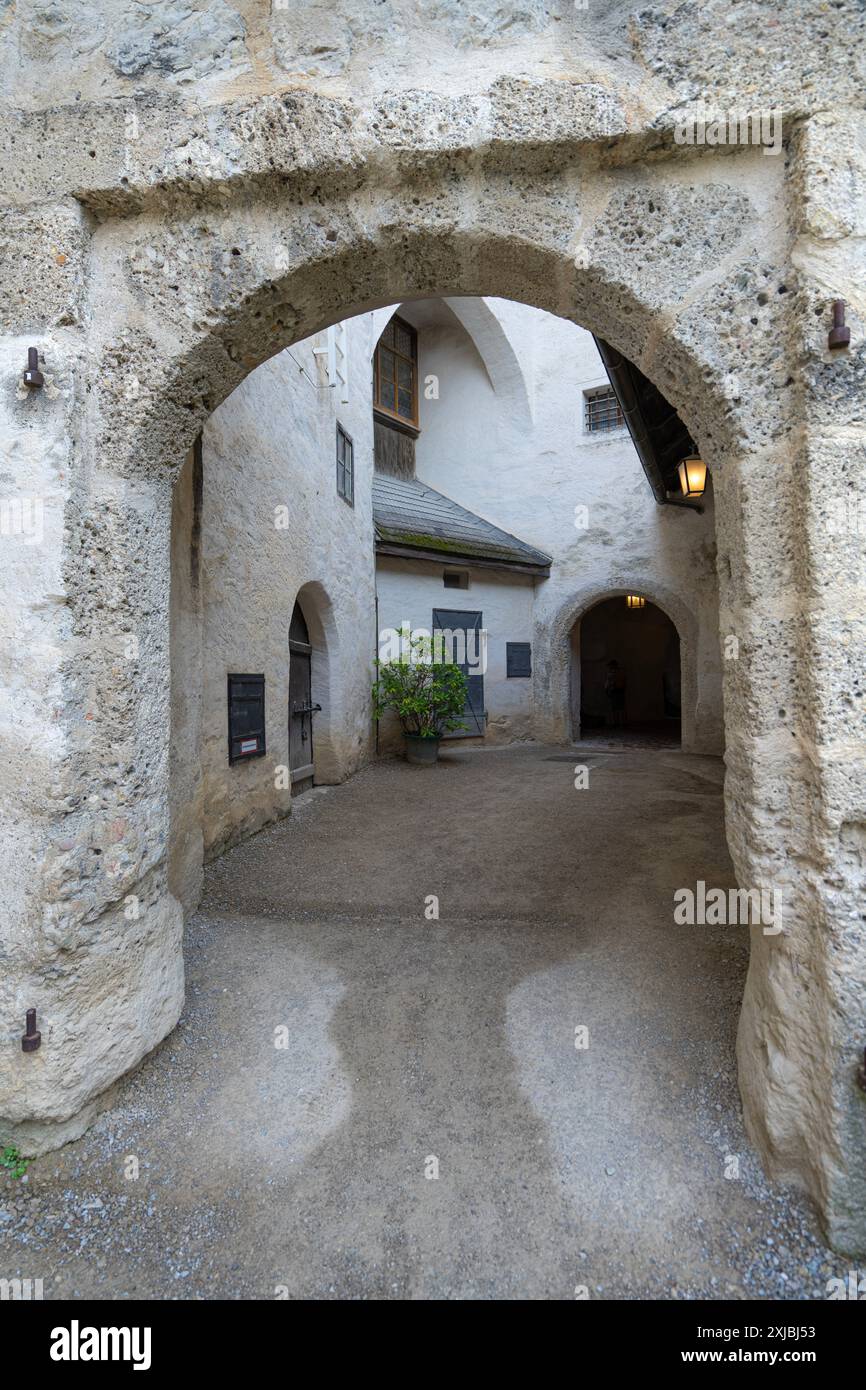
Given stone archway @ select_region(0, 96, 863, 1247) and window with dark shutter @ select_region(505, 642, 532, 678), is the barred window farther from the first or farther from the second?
stone archway @ select_region(0, 96, 863, 1247)

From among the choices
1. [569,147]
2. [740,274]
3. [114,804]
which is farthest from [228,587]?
[740,274]

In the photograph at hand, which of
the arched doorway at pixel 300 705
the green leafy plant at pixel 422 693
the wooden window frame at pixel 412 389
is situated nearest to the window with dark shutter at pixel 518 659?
the green leafy plant at pixel 422 693

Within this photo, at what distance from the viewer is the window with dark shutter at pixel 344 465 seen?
20.3ft

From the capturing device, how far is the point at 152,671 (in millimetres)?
1786

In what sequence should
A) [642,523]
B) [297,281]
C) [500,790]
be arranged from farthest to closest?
[642,523]
[500,790]
[297,281]

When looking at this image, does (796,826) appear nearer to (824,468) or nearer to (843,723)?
(843,723)

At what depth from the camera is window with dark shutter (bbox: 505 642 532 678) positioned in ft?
30.7

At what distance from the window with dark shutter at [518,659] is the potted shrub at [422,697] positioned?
7.28 feet

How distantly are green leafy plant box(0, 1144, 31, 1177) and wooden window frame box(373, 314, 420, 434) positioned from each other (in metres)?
9.85

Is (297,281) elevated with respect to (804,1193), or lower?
elevated

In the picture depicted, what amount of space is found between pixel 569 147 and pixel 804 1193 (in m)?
2.69

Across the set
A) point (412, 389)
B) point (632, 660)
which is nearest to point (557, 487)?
point (412, 389)

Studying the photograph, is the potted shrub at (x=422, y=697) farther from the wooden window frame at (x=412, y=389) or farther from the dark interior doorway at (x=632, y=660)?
the dark interior doorway at (x=632, y=660)

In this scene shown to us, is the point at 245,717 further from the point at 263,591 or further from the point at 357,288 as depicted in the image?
the point at 357,288
